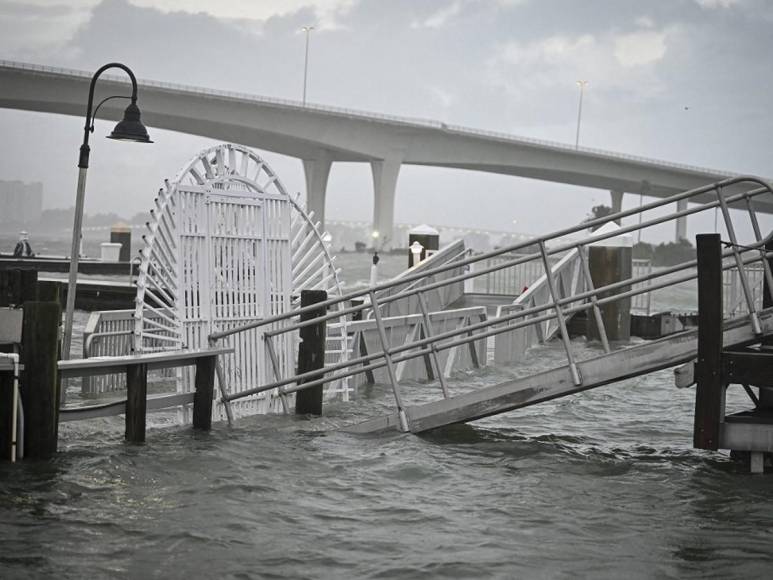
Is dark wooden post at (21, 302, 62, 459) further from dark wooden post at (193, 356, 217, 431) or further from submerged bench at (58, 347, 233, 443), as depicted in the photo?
dark wooden post at (193, 356, 217, 431)

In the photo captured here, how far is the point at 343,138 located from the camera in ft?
222

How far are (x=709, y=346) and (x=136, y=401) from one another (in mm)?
5584

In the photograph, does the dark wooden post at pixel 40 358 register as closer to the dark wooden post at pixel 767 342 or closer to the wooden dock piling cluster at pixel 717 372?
the wooden dock piling cluster at pixel 717 372

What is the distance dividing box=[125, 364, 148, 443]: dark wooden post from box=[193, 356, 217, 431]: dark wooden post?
830 millimetres

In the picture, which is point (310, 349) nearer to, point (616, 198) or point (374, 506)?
point (374, 506)

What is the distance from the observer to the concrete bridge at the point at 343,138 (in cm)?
5519

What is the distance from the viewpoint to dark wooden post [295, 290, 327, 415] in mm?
12766

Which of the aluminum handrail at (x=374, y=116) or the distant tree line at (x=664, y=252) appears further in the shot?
the distant tree line at (x=664, y=252)

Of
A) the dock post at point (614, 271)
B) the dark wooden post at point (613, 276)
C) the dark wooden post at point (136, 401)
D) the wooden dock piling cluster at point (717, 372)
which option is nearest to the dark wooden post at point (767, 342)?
the wooden dock piling cluster at point (717, 372)

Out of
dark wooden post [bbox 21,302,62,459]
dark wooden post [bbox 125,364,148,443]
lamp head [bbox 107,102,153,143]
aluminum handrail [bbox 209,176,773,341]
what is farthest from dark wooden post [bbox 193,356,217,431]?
lamp head [bbox 107,102,153,143]

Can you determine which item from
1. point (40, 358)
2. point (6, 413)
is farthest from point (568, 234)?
point (6, 413)

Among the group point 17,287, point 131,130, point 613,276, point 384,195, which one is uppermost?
point 384,195

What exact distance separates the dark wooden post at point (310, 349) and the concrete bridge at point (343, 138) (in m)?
44.3

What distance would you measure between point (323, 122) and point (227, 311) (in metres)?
54.5
